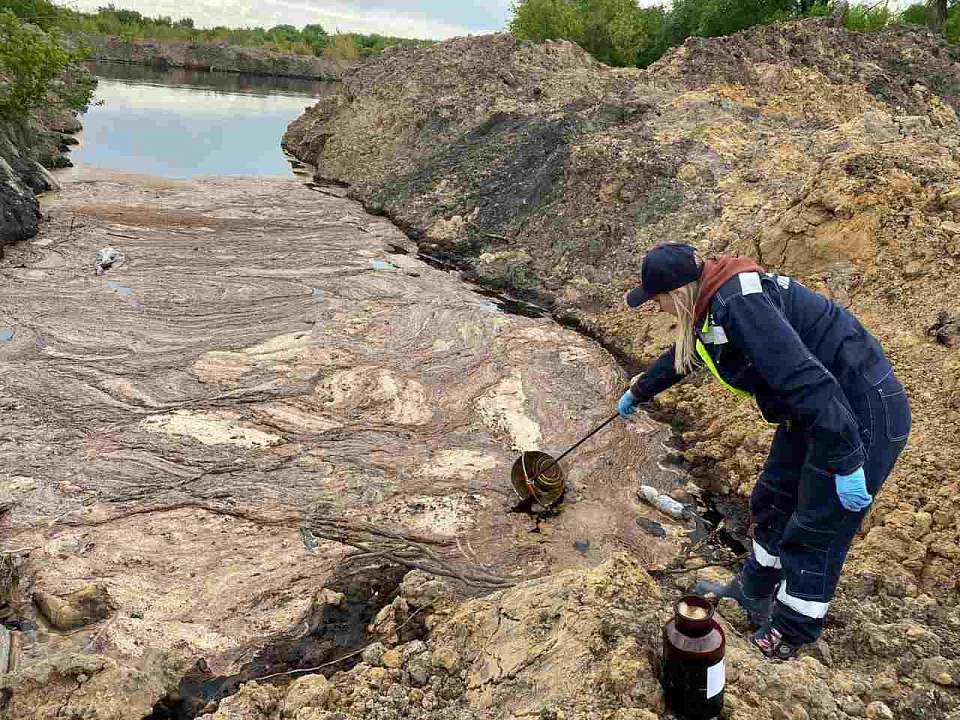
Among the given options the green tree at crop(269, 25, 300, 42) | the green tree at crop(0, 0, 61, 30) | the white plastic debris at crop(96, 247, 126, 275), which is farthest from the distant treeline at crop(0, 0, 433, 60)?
the white plastic debris at crop(96, 247, 126, 275)

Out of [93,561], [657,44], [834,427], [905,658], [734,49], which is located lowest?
[93,561]

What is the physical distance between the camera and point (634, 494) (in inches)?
197

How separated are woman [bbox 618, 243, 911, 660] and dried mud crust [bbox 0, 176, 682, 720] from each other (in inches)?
62.6

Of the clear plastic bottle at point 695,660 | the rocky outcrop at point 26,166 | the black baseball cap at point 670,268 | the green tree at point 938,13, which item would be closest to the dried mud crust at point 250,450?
the rocky outcrop at point 26,166

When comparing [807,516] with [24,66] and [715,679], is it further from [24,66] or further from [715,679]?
[24,66]

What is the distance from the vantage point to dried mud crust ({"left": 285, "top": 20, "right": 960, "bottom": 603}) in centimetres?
507

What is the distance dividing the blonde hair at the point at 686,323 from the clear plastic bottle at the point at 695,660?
0.96 meters

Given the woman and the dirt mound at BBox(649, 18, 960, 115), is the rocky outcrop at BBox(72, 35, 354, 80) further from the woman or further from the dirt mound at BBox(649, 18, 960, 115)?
the woman

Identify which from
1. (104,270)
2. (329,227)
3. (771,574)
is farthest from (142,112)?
(771,574)

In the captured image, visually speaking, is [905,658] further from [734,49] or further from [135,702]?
[734,49]

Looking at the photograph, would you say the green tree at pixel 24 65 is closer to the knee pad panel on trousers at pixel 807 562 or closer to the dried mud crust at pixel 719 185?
the dried mud crust at pixel 719 185

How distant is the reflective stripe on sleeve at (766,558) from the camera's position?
3131 millimetres

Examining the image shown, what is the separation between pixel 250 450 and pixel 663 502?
3.04 m

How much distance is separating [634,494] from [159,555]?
3.18 meters
